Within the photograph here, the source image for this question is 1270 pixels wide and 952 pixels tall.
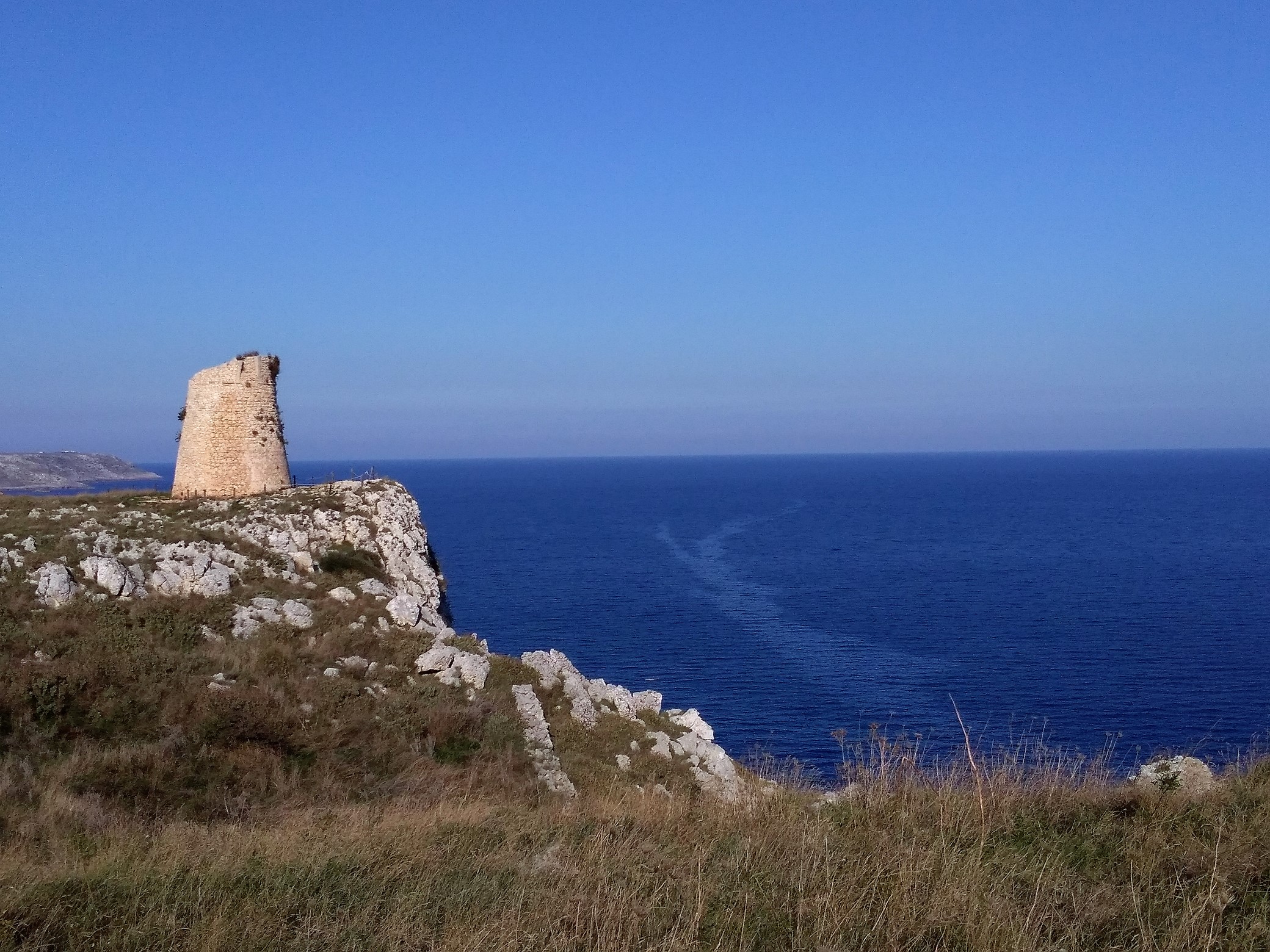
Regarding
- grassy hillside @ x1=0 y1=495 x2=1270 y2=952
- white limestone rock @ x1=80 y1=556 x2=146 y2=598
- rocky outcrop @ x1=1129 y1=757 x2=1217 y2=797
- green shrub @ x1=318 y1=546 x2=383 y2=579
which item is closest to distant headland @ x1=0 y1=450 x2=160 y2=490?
green shrub @ x1=318 y1=546 x2=383 y2=579

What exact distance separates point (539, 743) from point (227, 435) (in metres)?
16.8

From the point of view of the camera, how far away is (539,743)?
16859 mm

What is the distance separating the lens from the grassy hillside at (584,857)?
5.70 metres

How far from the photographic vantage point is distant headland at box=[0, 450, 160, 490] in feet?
232

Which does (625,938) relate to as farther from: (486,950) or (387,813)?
(387,813)

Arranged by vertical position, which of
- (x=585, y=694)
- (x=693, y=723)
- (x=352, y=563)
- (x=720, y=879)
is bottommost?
(x=693, y=723)

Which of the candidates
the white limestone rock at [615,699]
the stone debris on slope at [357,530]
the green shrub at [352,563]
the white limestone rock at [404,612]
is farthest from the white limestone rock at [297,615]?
the white limestone rock at [615,699]

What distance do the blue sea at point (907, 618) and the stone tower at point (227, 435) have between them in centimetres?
909

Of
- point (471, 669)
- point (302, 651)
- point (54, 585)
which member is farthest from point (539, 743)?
point (54, 585)

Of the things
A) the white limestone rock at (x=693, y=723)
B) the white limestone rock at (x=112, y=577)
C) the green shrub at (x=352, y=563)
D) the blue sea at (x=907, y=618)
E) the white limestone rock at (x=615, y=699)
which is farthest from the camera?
the blue sea at (x=907, y=618)

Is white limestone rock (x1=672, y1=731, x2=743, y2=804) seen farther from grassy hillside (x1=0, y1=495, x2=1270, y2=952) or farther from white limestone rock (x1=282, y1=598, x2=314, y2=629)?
white limestone rock (x1=282, y1=598, x2=314, y2=629)

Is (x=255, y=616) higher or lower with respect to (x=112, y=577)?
lower

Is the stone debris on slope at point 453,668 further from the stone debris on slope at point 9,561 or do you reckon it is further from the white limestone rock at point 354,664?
the stone debris on slope at point 9,561

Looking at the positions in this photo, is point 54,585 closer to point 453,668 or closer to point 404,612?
point 404,612
